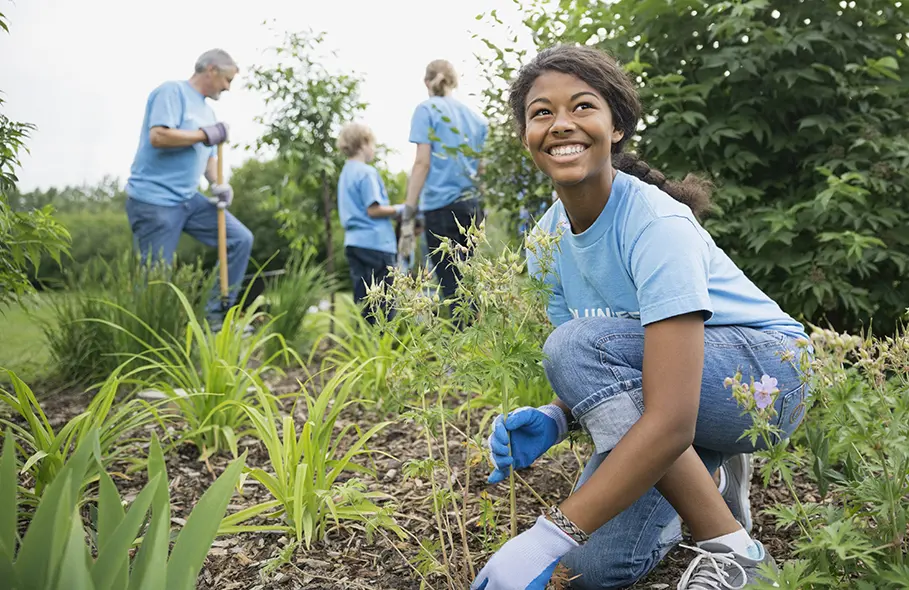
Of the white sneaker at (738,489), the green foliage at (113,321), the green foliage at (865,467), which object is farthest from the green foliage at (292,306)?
the green foliage at (865,467)

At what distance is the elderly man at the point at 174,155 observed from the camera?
15.5ft

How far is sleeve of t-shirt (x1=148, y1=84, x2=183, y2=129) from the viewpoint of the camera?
468 centimetres

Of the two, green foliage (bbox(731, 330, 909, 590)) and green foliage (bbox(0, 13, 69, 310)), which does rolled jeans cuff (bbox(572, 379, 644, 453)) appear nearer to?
green foliage (bbox(731, 330, 909, 590))

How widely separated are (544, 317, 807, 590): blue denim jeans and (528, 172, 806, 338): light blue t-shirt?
7cm

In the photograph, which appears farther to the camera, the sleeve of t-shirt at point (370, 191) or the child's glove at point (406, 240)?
the sleeve of t-shirt at point (370, 191)

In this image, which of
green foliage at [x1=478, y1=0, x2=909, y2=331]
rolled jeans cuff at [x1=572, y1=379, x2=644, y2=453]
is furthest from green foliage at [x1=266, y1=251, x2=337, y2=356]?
rolled jeans cuff at [x1=572, y1=379, x2=644, y2=453]

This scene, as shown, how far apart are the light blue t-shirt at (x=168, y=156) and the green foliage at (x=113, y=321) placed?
0.93 meters

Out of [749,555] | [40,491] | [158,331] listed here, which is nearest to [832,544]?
[749,555]

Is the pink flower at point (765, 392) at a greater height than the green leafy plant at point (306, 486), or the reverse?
the pink flower at point (765, 392)

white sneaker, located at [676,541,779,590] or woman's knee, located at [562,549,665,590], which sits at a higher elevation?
white sneaker, located at [676,541,779,590]

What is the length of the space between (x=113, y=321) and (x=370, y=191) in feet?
6.83

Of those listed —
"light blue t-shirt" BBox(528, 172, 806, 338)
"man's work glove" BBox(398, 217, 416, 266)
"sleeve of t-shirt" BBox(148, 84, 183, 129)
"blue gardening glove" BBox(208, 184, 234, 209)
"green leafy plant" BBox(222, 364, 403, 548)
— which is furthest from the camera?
"man's work glove" BBox(398, 217, 416, 266)

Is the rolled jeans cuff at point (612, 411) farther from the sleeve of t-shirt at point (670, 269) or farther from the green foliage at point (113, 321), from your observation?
the green foliage at point (113, 321)

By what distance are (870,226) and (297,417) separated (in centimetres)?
249
